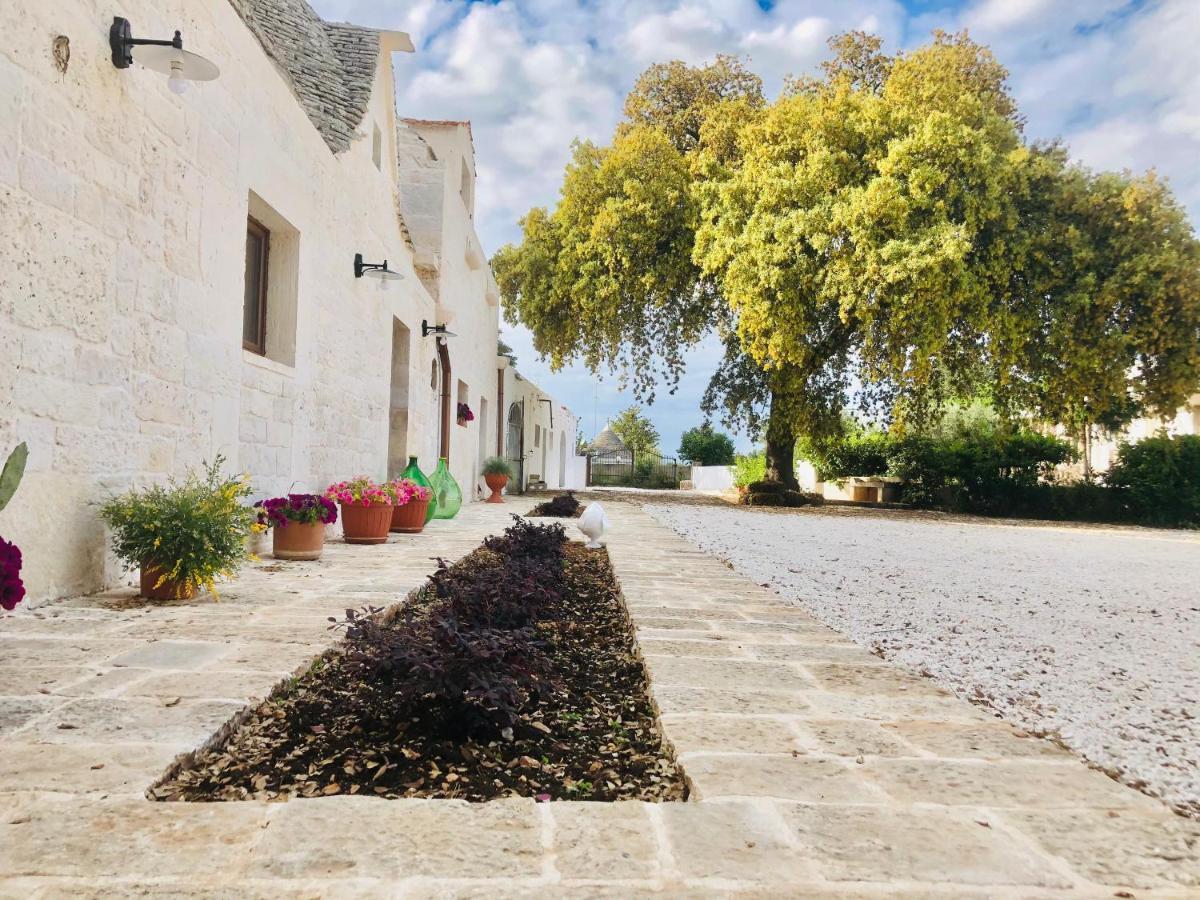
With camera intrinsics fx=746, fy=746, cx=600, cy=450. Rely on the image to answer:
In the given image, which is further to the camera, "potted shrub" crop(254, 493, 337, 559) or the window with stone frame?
the window with stone frame

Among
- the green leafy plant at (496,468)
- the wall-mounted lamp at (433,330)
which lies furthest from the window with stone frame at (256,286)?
the green leafy plant at (496,468)

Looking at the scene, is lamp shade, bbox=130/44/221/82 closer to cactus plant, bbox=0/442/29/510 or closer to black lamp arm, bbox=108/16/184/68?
black lamp arm, bbox=108/16/184/68

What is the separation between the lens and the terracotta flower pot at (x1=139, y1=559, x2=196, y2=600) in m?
3.29

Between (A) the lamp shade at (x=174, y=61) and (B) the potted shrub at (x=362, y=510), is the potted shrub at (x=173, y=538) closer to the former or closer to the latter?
(A) the lamp shade at (x=174, y=61)

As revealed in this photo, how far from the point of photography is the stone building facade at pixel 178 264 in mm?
2879

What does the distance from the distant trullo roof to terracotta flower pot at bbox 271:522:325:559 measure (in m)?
33.8

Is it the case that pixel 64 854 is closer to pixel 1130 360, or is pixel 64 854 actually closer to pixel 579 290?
pixel 579 290

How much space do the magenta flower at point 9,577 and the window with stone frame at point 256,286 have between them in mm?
3318

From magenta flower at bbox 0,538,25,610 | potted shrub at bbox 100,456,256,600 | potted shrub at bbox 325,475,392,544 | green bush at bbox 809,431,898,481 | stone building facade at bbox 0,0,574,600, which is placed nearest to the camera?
magenta flower at bbox 0,538,25,610

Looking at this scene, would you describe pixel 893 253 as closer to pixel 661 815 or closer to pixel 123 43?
pixel 123 43

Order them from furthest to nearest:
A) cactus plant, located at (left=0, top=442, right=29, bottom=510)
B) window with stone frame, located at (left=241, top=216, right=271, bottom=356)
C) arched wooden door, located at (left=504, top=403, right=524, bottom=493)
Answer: arched wooden door, located at (left=504, top=403, right=524, bottom=493) → window with stone frame, located at (left=241, top=216, right=271, bottom=356) → cactus plant, located at (left=0, top=442, right=29, bottom=510)

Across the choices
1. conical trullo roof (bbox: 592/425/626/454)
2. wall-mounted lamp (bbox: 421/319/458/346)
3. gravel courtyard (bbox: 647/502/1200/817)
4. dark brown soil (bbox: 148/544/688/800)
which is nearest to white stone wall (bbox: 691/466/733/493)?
conical trullo roof (bbox: 592/425/626/454)

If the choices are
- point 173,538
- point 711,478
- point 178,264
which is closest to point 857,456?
point 711,478

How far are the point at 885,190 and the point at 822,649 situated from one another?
10.9m
